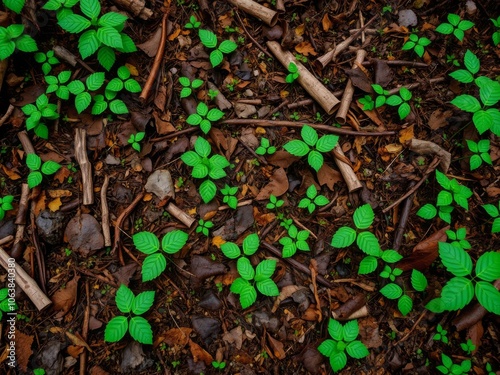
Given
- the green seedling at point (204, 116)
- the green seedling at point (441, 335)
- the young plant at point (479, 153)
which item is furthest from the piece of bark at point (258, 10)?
the green seedling at point (441, 335)

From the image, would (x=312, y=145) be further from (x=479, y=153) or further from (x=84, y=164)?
(x=84, y=164)

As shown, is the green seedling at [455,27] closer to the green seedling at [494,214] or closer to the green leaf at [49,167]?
the green seedling at [494,214]

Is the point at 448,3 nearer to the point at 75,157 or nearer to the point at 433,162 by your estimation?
the point at 433,162

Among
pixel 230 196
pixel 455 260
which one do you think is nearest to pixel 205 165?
pixel 230 196

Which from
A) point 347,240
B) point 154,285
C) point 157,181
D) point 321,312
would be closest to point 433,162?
point 347,240

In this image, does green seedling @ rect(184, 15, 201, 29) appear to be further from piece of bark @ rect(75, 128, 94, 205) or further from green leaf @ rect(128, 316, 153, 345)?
green leaf @ rect(128, 316, 153, 345)
